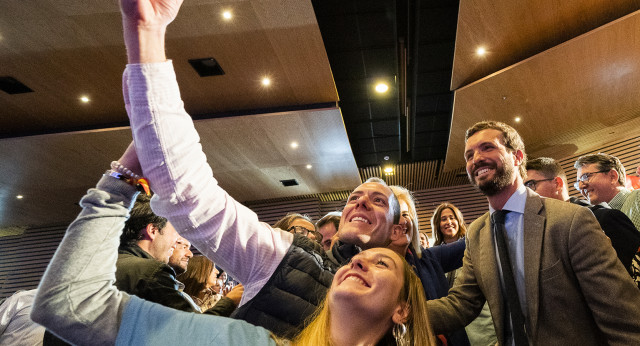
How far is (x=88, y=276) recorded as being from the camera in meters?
0.83

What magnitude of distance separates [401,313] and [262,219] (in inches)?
336

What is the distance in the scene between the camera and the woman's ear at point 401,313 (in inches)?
50.7

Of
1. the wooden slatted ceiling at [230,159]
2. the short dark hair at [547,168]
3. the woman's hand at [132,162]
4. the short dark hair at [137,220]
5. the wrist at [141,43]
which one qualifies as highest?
the wooden slatted ceiling at [230,159]

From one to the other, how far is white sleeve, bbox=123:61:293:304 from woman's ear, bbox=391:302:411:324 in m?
0.45

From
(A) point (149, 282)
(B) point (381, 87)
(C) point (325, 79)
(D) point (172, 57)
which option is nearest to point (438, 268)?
(A) point (149, 282)

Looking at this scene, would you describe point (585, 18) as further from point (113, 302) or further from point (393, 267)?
point (113, 302)

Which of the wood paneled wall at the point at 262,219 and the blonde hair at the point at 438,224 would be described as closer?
the blonde hair at the point at 438,224

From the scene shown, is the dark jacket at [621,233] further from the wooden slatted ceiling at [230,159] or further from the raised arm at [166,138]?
the wooden slatted ceiling at [230,159]

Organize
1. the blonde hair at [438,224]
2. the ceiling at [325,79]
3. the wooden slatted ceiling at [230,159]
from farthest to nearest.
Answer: the wooden slatted ceiling at [230,159] → the ceiling at [325,79] → the blonde hair at [438,224]

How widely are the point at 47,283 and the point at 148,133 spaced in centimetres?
38

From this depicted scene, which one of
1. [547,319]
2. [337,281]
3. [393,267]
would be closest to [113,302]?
[337,281]

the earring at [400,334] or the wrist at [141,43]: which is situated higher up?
the wrist at [141,43]

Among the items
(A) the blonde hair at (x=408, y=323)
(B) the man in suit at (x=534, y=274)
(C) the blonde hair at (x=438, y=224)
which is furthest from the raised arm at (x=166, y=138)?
(C) the blonde hair at (x=438, y=224)

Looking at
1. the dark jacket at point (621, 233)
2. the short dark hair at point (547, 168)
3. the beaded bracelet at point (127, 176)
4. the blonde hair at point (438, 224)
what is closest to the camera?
the beaded bracelet at point (127, 176)
